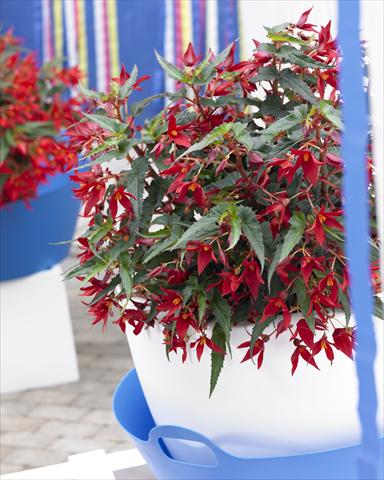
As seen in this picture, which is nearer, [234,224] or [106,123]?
[234,224]

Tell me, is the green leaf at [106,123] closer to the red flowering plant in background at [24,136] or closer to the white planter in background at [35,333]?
the red flowering plant in background at [24,136]

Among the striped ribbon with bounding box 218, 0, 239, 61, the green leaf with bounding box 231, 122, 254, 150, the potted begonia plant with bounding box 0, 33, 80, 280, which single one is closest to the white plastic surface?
the green leaf with bounding box 231, 122, 254, 150

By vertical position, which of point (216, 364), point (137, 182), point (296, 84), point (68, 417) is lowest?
Answer: point (68, 417)

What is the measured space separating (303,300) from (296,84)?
0.29 m

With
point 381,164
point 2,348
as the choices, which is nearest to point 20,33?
point 2,348

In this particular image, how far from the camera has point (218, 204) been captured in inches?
41.9

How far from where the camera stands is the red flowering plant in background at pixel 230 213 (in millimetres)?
1052

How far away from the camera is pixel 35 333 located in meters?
2.94

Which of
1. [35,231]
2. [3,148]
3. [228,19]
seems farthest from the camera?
[228,19]

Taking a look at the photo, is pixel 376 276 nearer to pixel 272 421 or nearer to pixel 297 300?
pixel 297 300

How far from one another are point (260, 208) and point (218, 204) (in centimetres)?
9

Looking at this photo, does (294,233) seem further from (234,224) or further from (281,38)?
(281,38)

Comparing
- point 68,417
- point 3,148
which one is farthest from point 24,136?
point 68,417

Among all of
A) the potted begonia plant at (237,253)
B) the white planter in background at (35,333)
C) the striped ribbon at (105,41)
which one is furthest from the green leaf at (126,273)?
the striped ribbon at (105,41)
